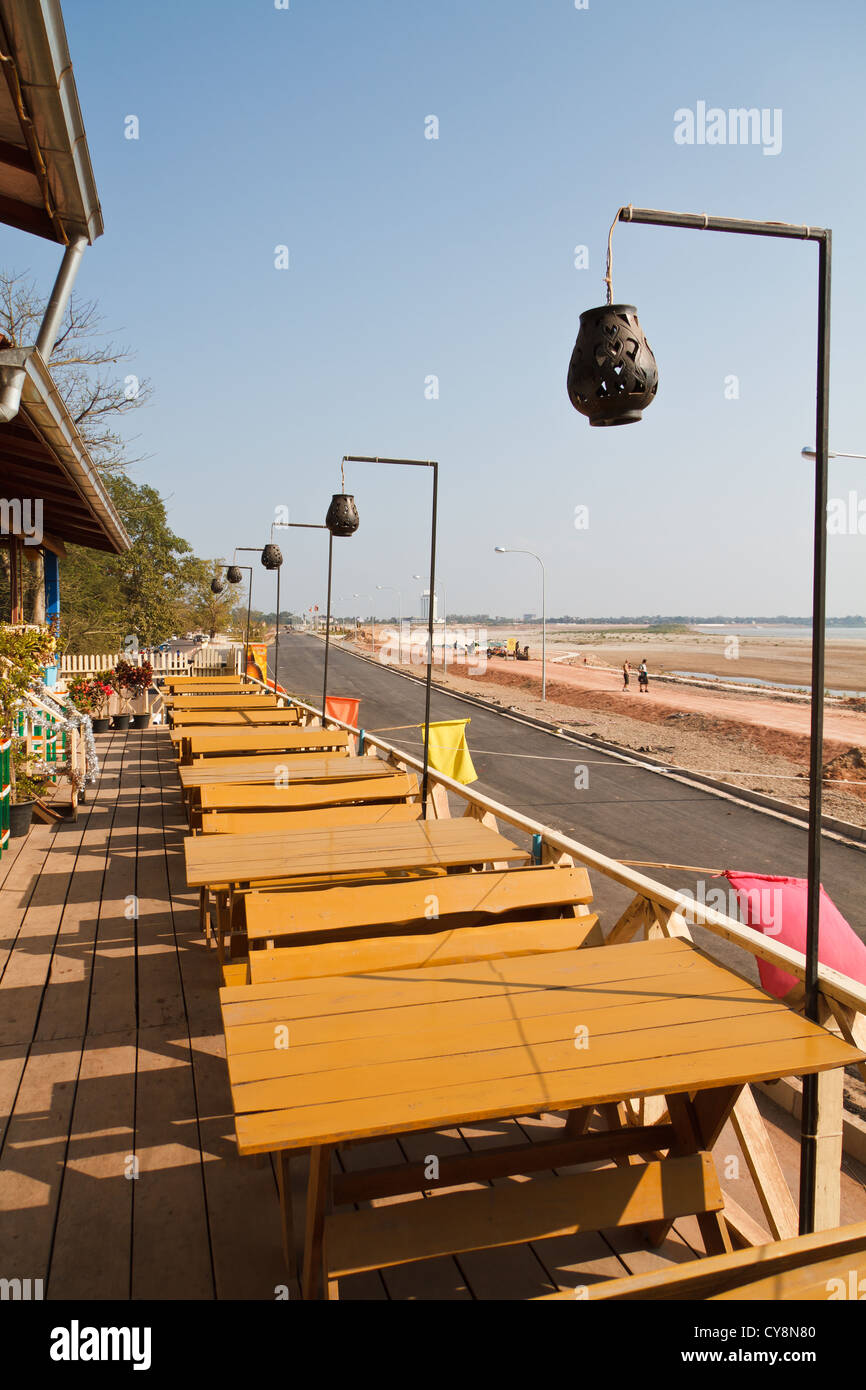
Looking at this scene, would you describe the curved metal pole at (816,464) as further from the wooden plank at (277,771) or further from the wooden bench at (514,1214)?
the wooden plank at (277,771)

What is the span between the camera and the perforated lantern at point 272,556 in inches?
504

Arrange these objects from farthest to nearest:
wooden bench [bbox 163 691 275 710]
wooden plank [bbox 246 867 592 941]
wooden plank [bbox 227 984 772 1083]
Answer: wooden bench [bbox 163 691 275 710] → wooden plank [bbox 246 867 592 941] → wooden plank [bbox 227 984 772 1083]

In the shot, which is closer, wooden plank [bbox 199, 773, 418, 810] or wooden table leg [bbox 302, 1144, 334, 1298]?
wooden table leg [bbox 302, 1144, 334, 1298]

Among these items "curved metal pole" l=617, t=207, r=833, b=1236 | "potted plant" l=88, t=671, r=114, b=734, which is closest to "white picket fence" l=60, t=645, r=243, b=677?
"potted plant" l=88, t=671, r=114, b=734

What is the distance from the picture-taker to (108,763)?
12062 mm

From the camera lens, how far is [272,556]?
42.0 feet

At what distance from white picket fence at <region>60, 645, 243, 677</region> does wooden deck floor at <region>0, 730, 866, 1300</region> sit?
1247cm

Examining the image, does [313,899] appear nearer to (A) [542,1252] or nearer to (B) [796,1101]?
(A) [542,1252]

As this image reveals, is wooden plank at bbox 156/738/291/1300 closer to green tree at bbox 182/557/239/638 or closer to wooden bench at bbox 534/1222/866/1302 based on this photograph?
Answer: wooden bench at bbox 534/1222/866/1302

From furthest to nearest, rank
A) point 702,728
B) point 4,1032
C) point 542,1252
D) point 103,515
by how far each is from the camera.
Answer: point 702,728 → point 103,515 → point 4,1032 → point 542,1252

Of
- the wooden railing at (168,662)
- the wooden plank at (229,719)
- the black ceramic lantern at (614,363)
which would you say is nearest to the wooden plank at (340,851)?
the black ceramic lantern at (614,363)

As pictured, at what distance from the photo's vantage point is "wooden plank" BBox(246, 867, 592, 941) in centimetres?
336
